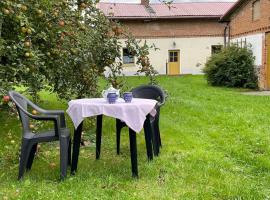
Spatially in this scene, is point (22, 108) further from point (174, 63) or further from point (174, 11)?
point (174, 11)

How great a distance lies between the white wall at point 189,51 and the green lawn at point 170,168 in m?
24.6

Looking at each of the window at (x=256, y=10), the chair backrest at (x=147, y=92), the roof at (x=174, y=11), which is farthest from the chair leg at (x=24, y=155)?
the roof at (x=174, y=11)

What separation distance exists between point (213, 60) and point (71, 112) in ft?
56.1

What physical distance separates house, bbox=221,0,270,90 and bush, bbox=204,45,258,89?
0.39 m

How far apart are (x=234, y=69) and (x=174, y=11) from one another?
48.2ft

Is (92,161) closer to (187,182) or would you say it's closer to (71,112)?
(71,112)

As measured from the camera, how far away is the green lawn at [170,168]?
4738 millimetres

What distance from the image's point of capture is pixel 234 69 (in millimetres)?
20453

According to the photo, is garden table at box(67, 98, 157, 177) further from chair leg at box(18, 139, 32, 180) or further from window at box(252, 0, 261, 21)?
window at box(252, 0, 261, 21)

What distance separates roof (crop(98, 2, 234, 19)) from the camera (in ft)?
108

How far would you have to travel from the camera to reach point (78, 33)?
7758 mm

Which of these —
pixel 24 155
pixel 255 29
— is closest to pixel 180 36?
pixel 255 29

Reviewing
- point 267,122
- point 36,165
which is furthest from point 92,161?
point 267,122

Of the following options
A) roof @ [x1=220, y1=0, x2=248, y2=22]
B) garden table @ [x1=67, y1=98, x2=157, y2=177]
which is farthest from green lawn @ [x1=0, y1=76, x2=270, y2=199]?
roof @ [x1=220, y1=0, x2=248, y2=22]
